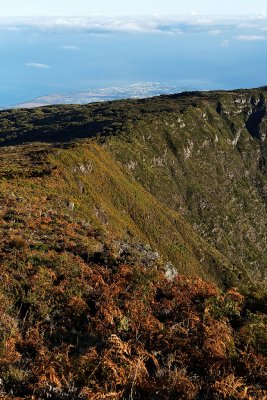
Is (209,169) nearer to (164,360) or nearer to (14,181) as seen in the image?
(14,181)

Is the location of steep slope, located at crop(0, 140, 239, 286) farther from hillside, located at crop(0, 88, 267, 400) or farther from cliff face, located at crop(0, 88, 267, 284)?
hillside, located at crop(0, 88, 267, 400)

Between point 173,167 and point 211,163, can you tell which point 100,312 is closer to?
point 173,167

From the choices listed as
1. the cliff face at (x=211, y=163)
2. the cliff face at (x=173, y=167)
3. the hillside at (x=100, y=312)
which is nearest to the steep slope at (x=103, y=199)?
the cliff face at (x=173, y=167)

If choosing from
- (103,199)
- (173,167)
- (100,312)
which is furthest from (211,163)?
(100,312)

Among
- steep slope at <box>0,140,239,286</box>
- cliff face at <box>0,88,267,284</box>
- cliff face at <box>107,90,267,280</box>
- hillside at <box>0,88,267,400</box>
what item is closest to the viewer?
hillside at <box>0,88,267,400</box>

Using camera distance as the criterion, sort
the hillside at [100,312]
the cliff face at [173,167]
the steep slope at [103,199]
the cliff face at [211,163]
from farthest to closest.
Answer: the cliff face at [211,163] → the cliff face at [173,167] → the steep slope at [103,199] → the hillside at [100,312]

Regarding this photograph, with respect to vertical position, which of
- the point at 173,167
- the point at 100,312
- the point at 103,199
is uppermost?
the point at 100,312

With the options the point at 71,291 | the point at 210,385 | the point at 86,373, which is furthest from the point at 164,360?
the point at 71,291

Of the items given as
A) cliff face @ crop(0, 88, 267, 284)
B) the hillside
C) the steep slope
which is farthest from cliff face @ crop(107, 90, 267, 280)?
the hillside

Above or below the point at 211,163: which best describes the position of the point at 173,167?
above

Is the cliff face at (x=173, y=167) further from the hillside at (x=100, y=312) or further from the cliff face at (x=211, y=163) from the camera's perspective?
the hillside at (x=100, y=312)

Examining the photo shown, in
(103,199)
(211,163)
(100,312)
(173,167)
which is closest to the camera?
(100,312)
